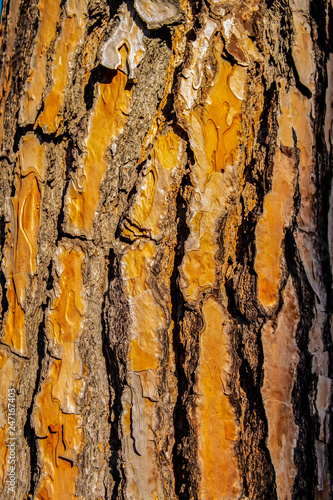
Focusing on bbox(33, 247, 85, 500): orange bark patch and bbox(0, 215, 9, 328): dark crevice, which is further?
bbox(0, 215, 9, 328): dark crevice

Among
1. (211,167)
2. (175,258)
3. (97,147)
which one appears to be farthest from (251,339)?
(97,147)

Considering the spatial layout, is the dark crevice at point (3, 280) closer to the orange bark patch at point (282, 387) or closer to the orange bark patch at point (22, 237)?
the orange bark patch at point (22, 237)

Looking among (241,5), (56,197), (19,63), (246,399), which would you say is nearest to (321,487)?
(246,399)

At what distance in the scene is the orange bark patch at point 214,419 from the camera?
0.69 meters

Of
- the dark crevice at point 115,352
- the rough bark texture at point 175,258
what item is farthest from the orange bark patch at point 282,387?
the dark crevice at point 115,352

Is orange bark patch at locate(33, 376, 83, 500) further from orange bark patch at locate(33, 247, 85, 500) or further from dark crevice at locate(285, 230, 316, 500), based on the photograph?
dark crevice at locate(285, 230, 316, 500)

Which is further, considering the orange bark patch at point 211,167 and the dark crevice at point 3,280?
the dark crevice at point 3,280

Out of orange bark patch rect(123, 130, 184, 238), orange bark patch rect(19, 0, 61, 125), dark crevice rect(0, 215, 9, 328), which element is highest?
orange bark patch rect(19, 0, 61, 125)

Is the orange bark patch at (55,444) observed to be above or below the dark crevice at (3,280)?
below

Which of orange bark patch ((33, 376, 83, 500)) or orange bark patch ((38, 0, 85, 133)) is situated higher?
orange bark patch ((38, 0, 85, 133))

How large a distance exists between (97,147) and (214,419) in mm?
547

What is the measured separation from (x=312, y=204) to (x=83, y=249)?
44 cm

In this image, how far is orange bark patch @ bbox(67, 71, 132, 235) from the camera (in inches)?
29.5

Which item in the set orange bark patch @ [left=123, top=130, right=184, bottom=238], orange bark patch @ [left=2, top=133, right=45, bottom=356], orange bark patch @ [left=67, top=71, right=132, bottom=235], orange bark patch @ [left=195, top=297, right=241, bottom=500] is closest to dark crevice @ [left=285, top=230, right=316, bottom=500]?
orange bark patch @ [left=195, top=297, right=241, bottom=500]
